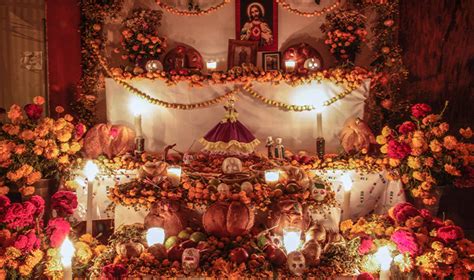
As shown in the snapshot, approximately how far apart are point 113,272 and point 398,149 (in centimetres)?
278

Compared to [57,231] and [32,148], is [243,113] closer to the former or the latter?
[32,148]

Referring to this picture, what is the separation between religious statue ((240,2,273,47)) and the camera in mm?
6109

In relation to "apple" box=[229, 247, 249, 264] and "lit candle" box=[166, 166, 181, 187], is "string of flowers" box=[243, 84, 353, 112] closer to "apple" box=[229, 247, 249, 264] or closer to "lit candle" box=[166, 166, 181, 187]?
"lit candle" box=[166, 166, 181, 187]

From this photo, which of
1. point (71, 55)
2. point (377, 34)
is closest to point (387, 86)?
point (377, 34)

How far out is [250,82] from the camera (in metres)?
5.57

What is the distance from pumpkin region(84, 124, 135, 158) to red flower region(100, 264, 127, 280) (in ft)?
6.05

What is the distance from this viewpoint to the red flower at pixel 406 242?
142 inches

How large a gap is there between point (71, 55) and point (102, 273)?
309cm

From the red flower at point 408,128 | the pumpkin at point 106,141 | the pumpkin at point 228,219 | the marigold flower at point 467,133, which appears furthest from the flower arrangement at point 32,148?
the marigold flower at point 467,133

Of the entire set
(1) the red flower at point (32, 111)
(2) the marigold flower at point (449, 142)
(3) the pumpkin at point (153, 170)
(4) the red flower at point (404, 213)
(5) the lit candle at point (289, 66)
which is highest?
(5) the lit candle at point (289, 66)

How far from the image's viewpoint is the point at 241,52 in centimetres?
595

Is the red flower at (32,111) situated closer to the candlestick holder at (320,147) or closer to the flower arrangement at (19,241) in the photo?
the flower arrangement at (19,241)

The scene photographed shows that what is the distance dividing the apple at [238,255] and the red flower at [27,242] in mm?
1472

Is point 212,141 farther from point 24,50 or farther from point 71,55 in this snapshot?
point 24,50
